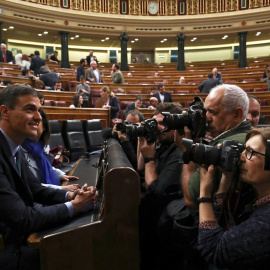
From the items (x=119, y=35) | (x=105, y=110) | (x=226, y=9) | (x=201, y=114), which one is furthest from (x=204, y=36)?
(x=201, y=114)

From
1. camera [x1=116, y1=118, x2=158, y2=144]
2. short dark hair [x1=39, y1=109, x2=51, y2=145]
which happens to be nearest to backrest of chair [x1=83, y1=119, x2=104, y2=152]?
short dark hair [x1=39, y1=109, x2=51, y2=145]

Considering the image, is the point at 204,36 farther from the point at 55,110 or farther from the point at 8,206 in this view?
the point at 8,206

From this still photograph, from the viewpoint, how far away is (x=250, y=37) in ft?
33.3

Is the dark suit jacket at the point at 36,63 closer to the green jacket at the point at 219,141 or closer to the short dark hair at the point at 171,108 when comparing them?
the short dark hair at the point at 171,108

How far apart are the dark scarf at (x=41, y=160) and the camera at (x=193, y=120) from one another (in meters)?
0.68

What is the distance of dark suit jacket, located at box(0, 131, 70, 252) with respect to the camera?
78 centimetres

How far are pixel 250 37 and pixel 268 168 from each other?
35.6 ft

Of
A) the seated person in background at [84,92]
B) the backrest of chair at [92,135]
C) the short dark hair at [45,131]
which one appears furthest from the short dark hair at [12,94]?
the seated person in background at [84,92]

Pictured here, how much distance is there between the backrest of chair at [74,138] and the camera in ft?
9.64

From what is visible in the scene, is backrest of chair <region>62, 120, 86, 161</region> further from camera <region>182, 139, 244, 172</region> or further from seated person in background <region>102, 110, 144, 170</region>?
camera <region>182, 139, 244, 172</region>

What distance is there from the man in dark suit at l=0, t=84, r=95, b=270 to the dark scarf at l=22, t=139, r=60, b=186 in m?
0.38

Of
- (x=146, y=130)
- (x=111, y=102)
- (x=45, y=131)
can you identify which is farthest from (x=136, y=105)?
(x=146, y=130)

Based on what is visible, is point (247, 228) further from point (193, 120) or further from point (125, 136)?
A: point (125, 136)

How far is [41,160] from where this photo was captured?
1.40 m
